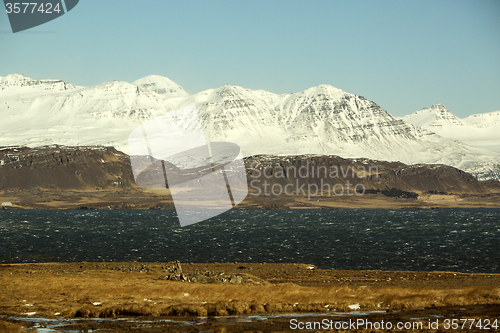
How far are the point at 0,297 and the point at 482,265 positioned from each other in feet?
194

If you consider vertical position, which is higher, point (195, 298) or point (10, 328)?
point (10, 328)

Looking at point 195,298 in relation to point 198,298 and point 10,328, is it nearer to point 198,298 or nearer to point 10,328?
point 198,298

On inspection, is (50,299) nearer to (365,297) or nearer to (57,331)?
(57,331)

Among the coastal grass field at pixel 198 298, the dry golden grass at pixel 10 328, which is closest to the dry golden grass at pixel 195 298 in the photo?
the coastal grass field at pixel 198 298

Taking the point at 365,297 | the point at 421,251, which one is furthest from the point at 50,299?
the point at 421,251

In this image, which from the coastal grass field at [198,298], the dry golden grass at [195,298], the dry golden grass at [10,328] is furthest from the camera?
the dry golden grass at [195,298]

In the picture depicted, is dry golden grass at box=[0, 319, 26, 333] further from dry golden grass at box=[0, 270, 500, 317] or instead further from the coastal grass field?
dry golden grass at box=[0, 270, 500, 317]

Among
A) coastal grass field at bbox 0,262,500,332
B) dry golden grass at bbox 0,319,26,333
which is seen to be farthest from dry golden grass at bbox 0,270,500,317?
dry golden grass at bbox 0,319,26,333

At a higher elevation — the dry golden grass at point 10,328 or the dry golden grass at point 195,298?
the dry golden grass at point 10,328

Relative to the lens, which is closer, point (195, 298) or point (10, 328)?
point (10, 328)

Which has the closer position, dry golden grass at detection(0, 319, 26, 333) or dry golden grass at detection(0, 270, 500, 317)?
dry golden grass at detection(0, 319, 26, 333)

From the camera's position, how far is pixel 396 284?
47656mm

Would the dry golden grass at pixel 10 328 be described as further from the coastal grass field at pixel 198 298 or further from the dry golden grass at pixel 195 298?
the dry golden grass at pixel 195 298

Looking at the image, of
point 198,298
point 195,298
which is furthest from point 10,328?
point 198,298
